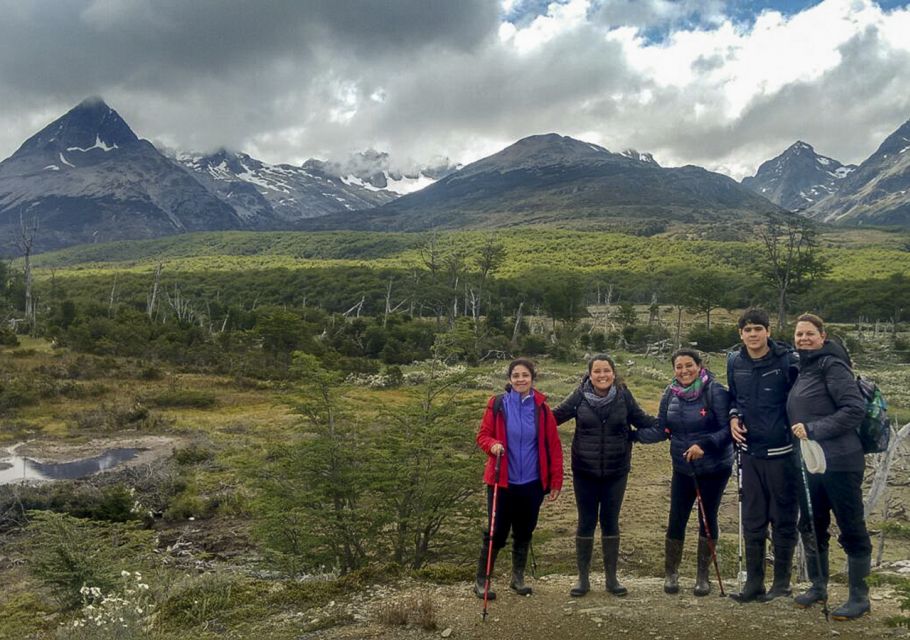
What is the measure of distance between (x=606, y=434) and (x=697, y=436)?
0.68 meters

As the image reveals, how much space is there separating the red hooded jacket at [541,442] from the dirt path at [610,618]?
3.13 feet

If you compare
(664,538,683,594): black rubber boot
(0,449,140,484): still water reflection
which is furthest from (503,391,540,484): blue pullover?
(0,449,140,484): still water reflection

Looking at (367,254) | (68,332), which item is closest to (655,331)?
(68,332)

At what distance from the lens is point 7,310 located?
5306 centimetres

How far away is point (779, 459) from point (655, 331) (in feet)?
162

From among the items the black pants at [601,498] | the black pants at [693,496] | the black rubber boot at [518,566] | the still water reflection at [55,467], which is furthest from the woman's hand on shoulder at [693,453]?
the still water reflection at [55,467]

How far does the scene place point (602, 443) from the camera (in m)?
5.00

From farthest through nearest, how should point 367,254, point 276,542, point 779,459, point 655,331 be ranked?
point 367,254 → point 655,331 → point 276,542 → point 779,459

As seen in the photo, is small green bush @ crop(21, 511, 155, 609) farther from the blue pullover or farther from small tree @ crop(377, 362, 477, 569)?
the blue pullover

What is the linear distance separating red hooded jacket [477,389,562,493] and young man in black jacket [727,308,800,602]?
1.30 meters

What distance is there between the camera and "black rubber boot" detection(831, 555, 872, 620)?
447 cm

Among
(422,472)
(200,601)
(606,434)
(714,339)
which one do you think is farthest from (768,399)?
(714,339)

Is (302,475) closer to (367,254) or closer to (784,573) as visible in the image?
(784,573)

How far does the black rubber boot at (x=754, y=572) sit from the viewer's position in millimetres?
4844
